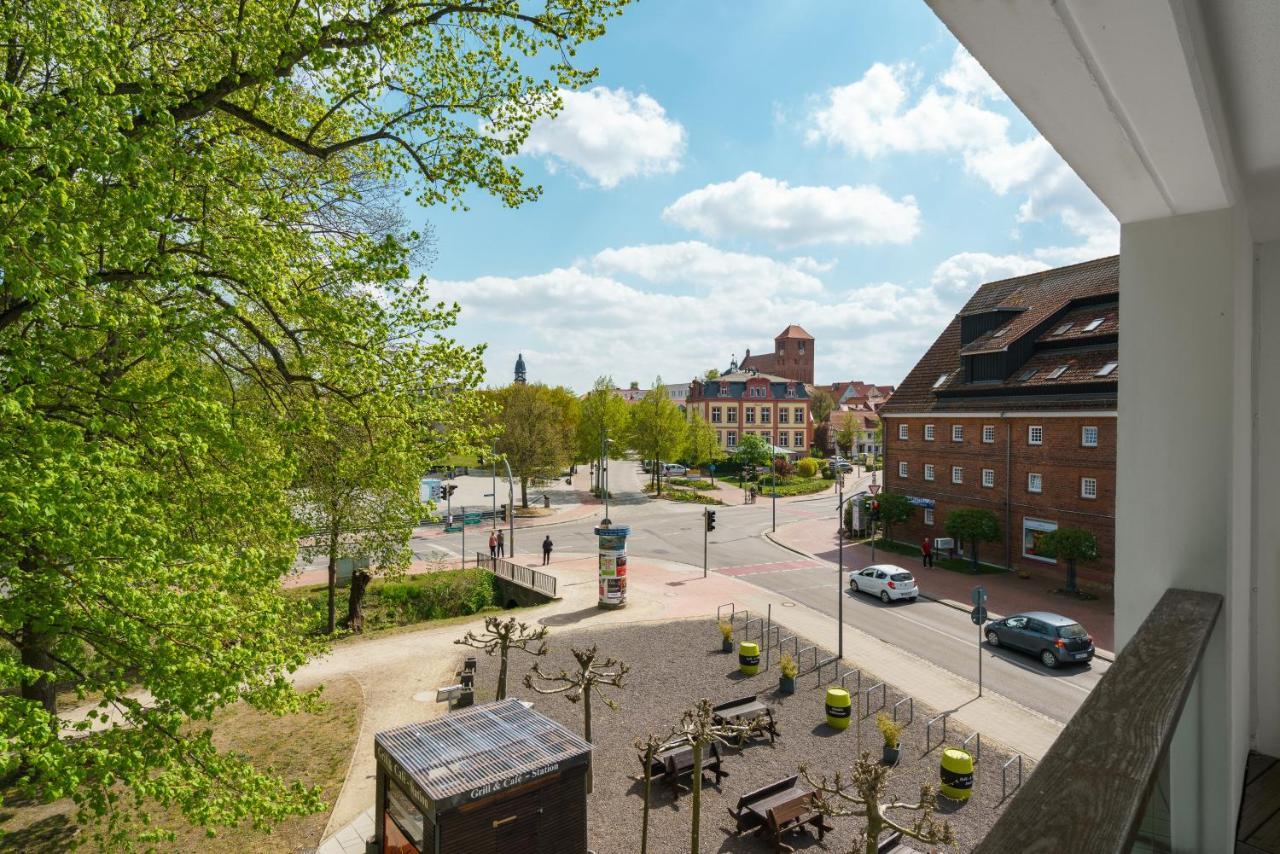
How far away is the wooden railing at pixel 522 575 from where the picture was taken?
24.3m

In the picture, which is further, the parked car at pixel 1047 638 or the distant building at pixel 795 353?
the distant building at pixel 795 353

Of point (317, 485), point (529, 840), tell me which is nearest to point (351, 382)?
point (529, 840)

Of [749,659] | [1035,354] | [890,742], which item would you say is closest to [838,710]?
[890,742]

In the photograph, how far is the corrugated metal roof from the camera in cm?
813

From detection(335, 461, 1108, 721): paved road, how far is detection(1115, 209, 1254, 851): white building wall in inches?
183

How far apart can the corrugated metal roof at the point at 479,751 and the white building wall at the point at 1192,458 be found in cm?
731

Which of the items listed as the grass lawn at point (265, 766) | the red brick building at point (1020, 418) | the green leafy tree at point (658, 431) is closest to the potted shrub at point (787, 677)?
the grass lawn at point (265, 766)

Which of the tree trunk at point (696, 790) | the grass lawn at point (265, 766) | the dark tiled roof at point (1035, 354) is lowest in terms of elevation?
the grass lawn at point (265, 766)

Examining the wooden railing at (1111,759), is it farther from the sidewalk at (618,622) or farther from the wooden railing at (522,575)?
the wooden railing at (522,575)

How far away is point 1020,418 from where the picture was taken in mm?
26109

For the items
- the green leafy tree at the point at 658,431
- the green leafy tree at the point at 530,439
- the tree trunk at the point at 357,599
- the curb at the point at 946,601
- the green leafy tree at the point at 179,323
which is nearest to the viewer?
the green leafy tree at the point at 179,323

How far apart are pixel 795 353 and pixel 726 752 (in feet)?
324

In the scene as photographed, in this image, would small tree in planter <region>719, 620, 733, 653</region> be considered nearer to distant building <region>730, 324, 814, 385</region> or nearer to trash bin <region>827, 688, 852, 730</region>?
trash bin <region>827, 688, 852, 730</region>

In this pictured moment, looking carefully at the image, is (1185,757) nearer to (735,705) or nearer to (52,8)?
(52,8)
